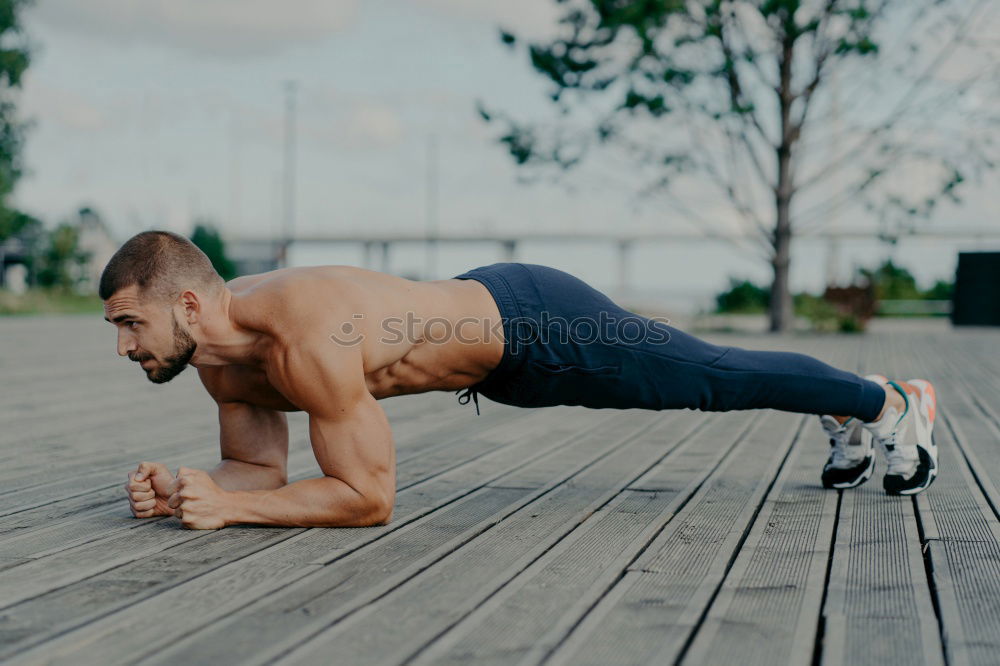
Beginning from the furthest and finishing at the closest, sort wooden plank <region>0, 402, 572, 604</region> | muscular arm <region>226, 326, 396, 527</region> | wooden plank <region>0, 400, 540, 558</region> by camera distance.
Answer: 1. wooden plank <region>0, 400, 540, 558</region>
2. muscular arm <region>226, 326, 396, 527</region>
3. wooden plank <region>0, 402, 572, 604</region>

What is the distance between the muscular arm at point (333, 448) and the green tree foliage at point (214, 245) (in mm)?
27016

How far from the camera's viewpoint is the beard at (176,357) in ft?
7.53

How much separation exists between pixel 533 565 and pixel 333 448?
0.55 m

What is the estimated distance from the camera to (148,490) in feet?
8.21

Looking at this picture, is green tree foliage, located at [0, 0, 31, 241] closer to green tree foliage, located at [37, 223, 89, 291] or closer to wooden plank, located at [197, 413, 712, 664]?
green tree foliage, located at [37, 223, 89, 291]

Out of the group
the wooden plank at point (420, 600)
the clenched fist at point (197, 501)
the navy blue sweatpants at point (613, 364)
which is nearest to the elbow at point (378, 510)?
the wooden plank at point (420, 600)

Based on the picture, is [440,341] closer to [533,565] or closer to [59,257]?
[533,565]

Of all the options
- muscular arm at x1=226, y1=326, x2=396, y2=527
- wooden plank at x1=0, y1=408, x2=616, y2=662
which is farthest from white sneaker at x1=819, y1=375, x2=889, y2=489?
muscular arm at x1=226, y1=326, x2=396, y2=527

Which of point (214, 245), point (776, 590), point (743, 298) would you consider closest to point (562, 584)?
point (776, 590)

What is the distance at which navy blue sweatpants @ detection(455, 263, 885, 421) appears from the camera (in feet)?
8.30

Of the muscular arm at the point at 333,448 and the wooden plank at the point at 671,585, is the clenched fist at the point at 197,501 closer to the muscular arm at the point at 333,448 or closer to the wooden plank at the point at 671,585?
the muscular arm at the point at 333,448

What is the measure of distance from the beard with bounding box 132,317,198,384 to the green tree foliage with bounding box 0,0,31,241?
23624 mm

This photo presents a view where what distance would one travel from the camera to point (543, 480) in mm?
3154

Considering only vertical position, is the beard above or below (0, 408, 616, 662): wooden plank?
Answer: above
